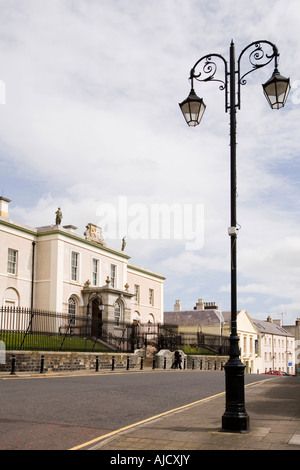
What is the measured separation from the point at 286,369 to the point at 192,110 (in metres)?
79.5

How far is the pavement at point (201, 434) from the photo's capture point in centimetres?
648

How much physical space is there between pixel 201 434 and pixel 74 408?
3.89m

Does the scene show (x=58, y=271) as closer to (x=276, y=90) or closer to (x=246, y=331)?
(x=276, y=90)

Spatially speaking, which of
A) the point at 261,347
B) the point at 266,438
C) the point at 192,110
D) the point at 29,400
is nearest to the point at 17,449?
the point at 266,438

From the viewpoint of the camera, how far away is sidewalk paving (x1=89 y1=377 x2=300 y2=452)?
6.50 metres

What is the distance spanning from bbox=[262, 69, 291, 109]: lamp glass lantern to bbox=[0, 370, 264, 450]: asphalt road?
20.4ft

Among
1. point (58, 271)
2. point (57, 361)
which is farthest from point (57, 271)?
point (57, 361)

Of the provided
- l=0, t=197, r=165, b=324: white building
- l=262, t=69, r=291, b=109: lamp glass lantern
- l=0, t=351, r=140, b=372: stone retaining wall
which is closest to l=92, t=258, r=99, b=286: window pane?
l=0, t=197, r=165, b=324: white building

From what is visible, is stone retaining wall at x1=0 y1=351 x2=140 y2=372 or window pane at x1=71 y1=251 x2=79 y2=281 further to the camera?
window pane at x1=71 y1=251 x2=79 y2=281

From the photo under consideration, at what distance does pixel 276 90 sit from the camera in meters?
8.82

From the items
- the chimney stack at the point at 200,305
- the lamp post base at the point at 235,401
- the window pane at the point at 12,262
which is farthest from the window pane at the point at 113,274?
the lamp post base at the point at 235,401

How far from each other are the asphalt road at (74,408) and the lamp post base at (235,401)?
1.90 meters

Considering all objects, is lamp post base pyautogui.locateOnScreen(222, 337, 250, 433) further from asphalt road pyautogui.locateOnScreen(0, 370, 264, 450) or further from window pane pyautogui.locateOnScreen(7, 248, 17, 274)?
window pane pyautogui.locateOnScreen(7, 248, 17, 274)
